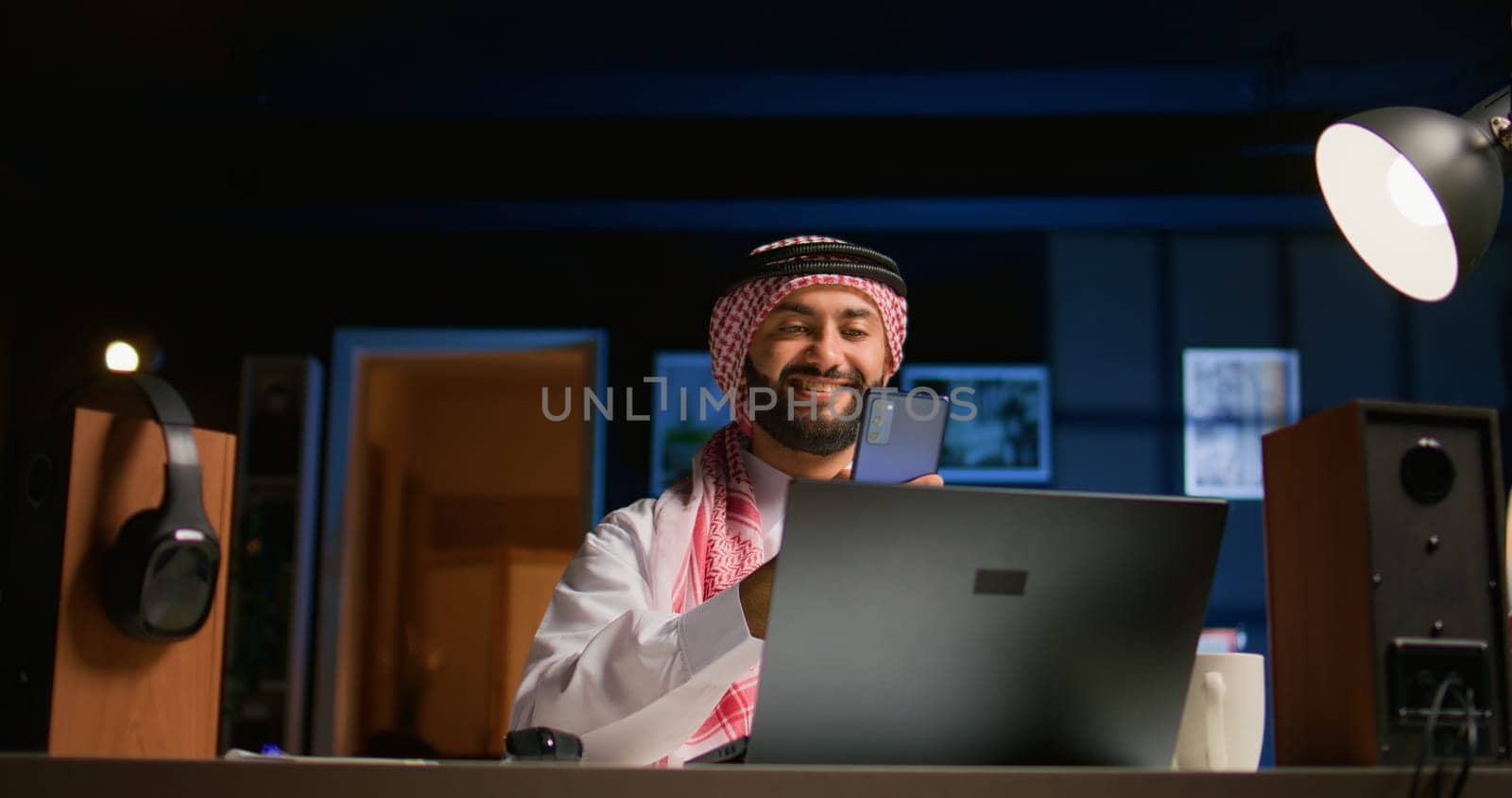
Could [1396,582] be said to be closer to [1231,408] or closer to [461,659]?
[1231,408]

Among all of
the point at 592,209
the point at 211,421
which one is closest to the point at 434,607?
the point at 211,421

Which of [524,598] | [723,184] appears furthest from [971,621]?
[524,598]

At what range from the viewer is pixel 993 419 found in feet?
17.1

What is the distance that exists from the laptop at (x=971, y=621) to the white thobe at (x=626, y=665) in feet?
1.17

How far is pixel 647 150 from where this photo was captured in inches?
181

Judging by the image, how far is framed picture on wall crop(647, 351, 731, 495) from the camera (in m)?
5.24

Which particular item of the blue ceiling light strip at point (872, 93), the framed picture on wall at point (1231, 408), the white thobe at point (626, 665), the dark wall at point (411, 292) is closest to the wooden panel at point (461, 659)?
the dark wall at point (411, 292)

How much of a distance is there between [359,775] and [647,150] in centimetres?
387

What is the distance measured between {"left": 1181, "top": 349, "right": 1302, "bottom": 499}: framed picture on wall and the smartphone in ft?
Answer: 13.3

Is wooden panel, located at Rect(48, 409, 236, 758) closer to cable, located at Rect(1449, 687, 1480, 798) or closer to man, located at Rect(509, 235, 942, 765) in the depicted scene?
man, located at Rect(509, 235, 942, 765)

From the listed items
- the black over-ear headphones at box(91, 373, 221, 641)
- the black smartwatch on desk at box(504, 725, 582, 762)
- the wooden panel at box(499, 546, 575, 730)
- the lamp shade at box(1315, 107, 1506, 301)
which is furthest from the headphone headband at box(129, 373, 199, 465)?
the wooden panel at box(499, 546, 575, 730)

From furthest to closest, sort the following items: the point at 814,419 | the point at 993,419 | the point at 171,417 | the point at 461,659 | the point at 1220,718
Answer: the point at 461,659 < the point at 993,419 < the point at 814,419 < the point at 171,417 < the point at 1220,718

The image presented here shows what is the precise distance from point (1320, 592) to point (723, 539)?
1.03 m

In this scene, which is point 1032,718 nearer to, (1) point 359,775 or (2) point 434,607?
(1) point 359,775
